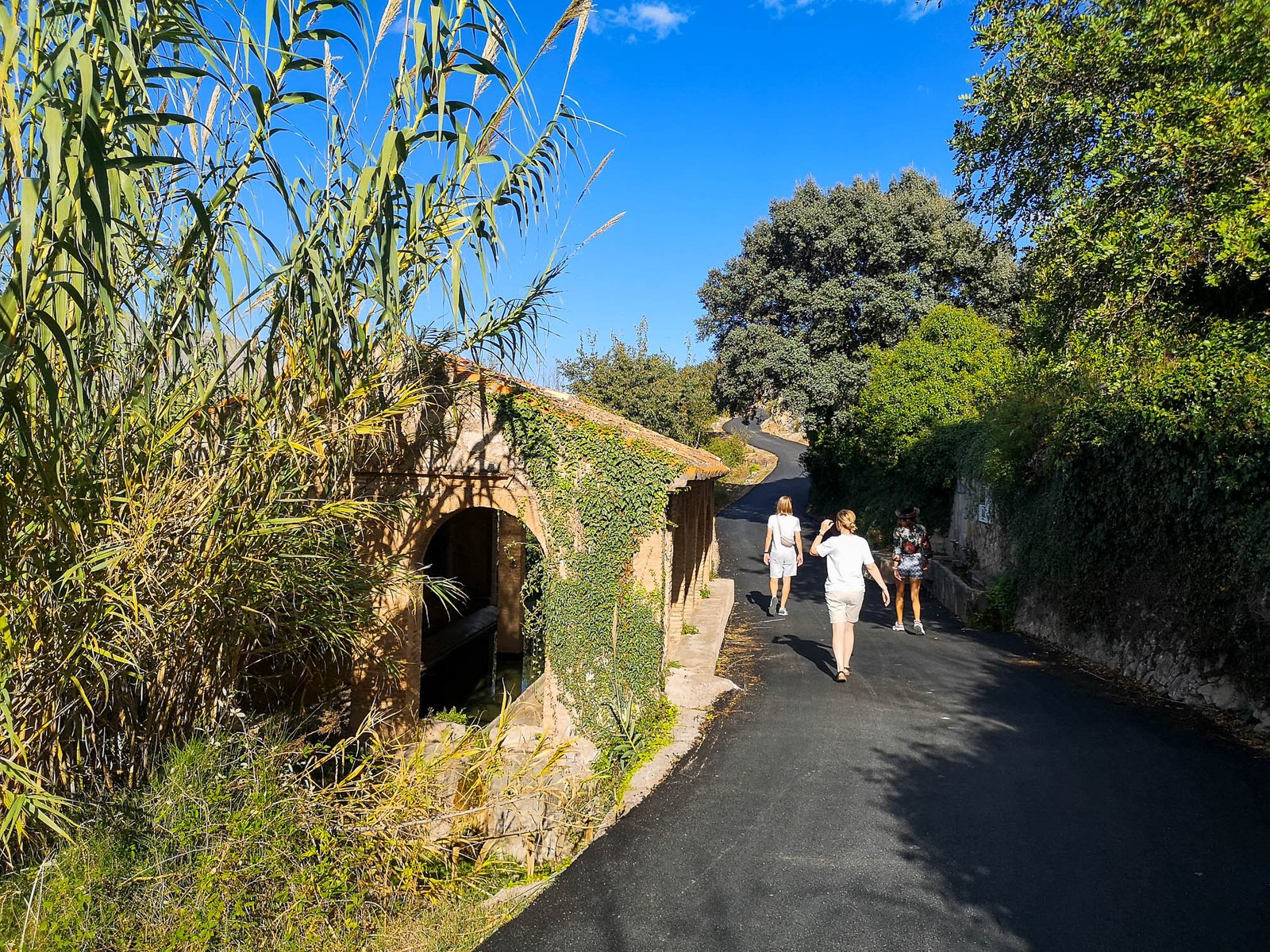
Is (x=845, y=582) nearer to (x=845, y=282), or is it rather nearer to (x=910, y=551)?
(x=910, y=551)

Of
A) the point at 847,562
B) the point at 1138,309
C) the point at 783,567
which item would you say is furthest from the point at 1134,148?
the point at 783,567

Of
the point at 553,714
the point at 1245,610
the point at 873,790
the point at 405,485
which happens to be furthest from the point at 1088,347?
the point at 405,485

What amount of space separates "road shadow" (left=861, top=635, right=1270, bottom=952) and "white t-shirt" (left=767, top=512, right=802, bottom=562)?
4510mm

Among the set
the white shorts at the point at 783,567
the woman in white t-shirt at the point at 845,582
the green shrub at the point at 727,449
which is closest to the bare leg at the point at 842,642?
the woman in white t-shirt at the point at 845,582

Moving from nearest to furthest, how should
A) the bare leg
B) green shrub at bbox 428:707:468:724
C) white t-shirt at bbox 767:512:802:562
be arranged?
the bare leg < green shrub at bbox 428:707:468:724 < white t-shirt at bbox 767:512:802:562

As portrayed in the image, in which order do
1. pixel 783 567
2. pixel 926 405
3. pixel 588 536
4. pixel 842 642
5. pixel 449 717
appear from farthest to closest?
pixel 926 405 → pixel 783 567 → pixel 449 717 → pixel 842 642 → pixel 588 536

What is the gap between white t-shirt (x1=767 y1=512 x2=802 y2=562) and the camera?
11.7 metres

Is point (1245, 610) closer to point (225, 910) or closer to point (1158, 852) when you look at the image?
point (1158, 852)

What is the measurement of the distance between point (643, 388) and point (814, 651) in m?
20.8

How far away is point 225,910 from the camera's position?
3918 millimetres

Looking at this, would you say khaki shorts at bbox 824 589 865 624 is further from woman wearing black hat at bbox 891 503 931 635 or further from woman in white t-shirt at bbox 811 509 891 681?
woman wearing black hat at bbox 891 503 931 635

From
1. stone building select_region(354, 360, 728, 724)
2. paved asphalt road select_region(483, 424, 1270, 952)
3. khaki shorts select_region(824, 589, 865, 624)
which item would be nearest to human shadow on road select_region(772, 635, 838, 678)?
khaki shorts select_region(824, 589, 865, 624)

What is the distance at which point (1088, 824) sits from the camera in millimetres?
5047

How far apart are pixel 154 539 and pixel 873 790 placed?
466 cm
